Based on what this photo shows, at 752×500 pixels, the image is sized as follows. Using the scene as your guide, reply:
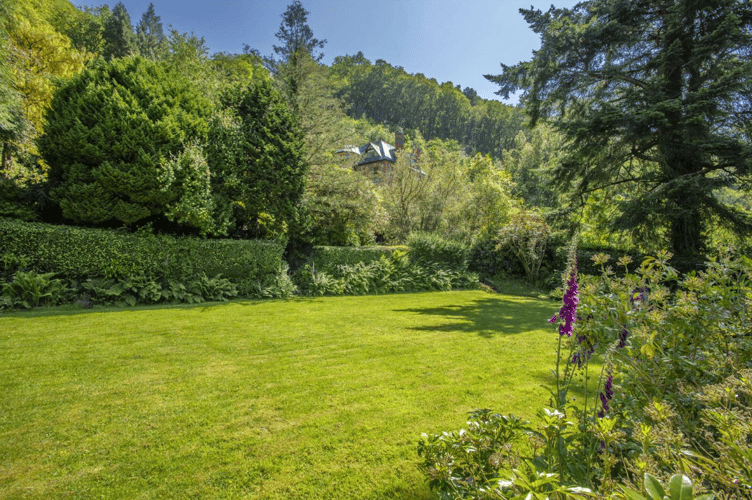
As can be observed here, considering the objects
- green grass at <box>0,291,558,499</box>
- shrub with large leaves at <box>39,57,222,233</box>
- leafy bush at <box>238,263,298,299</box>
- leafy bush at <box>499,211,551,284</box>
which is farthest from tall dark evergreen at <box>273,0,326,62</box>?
green grass at <box>0,291,558,499</box>

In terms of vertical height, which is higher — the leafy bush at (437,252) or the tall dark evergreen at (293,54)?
the tall dark evergreen at (293,54)

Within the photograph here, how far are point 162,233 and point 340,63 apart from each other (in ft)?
227

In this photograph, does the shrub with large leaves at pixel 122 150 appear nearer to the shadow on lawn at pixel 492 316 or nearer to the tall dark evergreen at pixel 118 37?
the shadow on lawn at pixel 492 316

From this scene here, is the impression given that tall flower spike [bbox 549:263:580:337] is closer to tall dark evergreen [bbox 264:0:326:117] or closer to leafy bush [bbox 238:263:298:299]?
leafy bush [bbox 238:263:298:299]

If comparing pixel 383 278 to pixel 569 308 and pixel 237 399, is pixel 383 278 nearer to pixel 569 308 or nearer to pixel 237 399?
pixel 237 399

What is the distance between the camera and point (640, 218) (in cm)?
926

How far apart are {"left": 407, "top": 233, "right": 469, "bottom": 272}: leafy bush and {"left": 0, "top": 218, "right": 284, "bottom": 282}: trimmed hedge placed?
601 centimetres

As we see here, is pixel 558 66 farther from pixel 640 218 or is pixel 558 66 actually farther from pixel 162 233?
pixel 162 233

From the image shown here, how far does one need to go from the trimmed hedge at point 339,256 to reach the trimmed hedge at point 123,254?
1997 millimetres

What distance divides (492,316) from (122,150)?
9271mm

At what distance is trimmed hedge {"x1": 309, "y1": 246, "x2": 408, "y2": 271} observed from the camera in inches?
441

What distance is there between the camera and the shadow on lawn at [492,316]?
644cm

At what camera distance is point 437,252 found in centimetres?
1358

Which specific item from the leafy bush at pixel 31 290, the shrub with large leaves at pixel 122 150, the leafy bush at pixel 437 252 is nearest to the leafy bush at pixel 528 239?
the leafy bush at pixel 437 252
